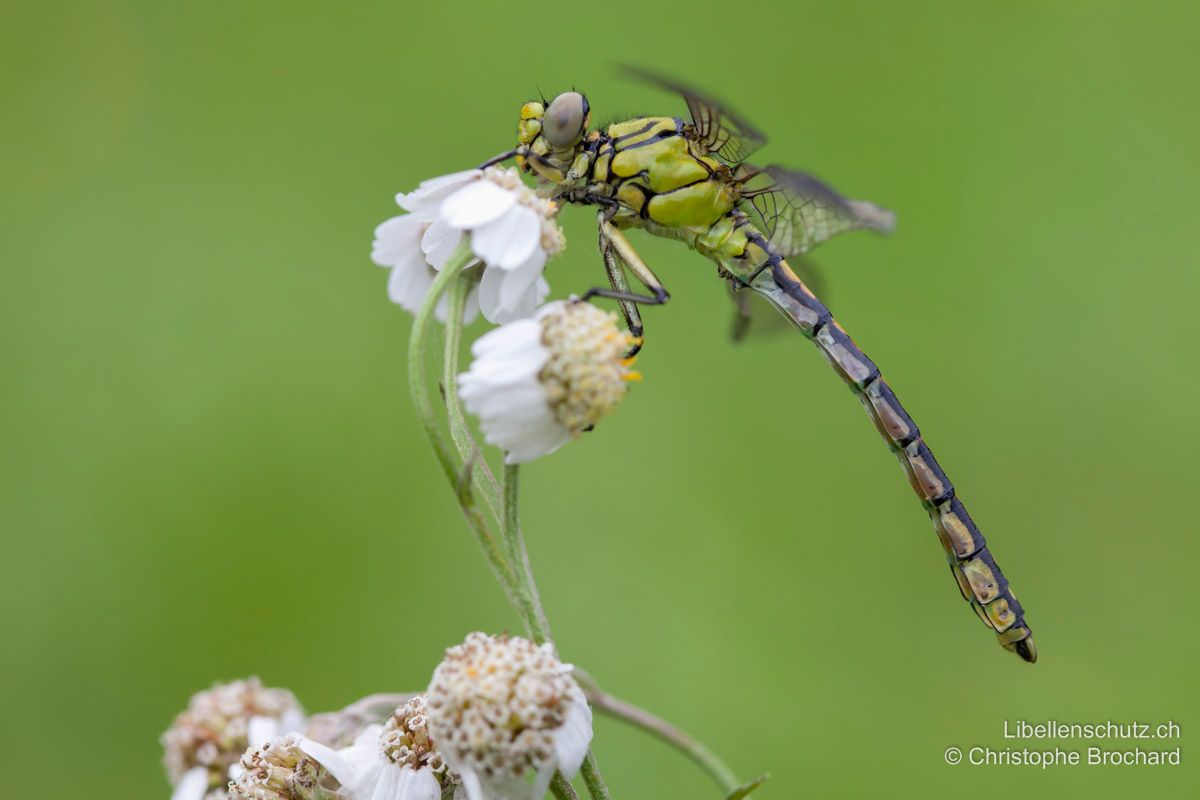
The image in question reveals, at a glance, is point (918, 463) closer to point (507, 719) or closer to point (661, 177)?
point (661, 177)

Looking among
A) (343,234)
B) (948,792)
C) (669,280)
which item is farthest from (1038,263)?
(343,234)

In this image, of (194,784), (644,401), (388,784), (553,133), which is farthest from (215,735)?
(644,401)

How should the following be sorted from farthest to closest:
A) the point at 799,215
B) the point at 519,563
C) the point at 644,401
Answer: the point at 644,401
the point at 799,215
the point at 519,563

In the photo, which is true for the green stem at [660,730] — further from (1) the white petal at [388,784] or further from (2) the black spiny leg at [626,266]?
(2) the black spiny leg at [626,266]

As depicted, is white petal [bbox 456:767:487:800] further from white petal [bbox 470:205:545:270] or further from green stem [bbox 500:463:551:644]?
white petal [bbox 470:205:545:270]

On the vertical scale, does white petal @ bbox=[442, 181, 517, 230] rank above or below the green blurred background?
below

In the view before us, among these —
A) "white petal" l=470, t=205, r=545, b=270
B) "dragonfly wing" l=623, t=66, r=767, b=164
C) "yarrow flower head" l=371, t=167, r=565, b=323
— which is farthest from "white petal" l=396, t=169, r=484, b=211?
"dragonfly wing" l=623, t=66, r=767, b=164
